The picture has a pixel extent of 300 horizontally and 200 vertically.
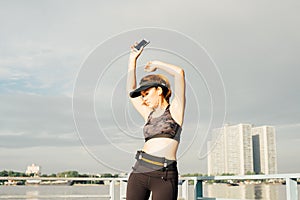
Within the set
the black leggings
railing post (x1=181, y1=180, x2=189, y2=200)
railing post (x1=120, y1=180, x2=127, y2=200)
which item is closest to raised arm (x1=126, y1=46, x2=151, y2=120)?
the black leggings

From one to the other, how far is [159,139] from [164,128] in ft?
0.24

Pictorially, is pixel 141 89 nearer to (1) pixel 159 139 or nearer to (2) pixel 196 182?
(1) pixel 159 139

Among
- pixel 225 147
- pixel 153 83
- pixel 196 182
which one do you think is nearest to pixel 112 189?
pixel 196 182

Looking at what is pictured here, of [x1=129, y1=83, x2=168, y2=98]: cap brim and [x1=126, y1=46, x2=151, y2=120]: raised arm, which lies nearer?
[x1=129, y1=83, x2=168, y2=98]: cap brim

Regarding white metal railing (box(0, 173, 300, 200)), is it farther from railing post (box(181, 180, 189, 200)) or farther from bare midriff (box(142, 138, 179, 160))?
bare midriff (box(142, 138, 179, 160))

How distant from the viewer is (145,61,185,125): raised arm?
8.28 ft

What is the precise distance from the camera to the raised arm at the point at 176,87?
8.28 feet

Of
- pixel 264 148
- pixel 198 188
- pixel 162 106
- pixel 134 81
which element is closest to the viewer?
pixel 162 106

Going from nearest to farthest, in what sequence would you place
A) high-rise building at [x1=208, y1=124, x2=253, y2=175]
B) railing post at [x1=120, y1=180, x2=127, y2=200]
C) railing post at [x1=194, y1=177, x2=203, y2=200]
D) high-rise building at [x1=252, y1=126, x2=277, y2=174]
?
high-rise building at [x1=208, y1=124, x2=253, y2=175]
railing post at [x1=194, y1=177, x2=203, y2=200]
railing post at [x1=120, y1=180, x2=127, y2=200]
high-rise building at [x1=252, y1=126, x2=277, y2=174]

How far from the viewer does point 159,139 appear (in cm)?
255

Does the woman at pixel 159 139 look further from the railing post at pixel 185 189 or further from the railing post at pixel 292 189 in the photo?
the railing post at pixel 185 189

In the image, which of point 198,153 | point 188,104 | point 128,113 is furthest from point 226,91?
point 128,113

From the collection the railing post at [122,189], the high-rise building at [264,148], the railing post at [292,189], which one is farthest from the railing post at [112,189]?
the railing post at [292,189]

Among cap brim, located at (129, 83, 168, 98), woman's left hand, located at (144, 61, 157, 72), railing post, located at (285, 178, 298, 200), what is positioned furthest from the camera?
railing post, located at (285, 178, 298, 200)
